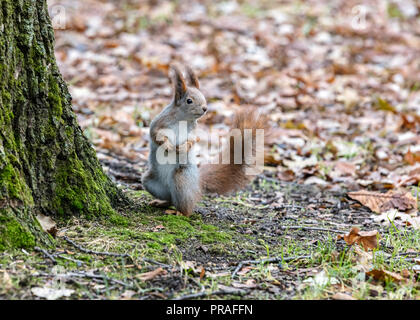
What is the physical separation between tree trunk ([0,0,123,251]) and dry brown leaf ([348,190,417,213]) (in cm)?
168

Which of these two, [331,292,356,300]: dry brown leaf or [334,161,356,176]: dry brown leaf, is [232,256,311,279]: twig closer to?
[331,292,356,300]: dry brown leaf

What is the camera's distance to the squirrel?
3082 millimetres

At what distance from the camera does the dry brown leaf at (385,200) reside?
3.37m

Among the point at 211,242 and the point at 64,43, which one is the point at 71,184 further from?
the point at 64,43

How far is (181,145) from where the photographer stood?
3.11m

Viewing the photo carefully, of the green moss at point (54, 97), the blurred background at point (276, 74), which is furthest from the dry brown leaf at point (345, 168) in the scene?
the green moss at point (54, 97)

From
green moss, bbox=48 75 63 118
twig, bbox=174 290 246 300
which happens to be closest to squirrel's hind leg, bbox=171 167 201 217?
green moss, bbox=48 75 63 118

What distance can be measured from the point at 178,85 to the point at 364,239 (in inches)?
52.7

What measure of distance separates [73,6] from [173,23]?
1537 millimetres

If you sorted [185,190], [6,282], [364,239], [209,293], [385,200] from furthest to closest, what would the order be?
[385,200], [185,190], [364,239], [209,293], [6,282]

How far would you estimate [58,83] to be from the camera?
98.3 inches

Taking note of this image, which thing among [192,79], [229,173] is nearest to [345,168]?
[229,173]

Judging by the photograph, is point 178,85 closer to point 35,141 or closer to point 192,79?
point 192,79

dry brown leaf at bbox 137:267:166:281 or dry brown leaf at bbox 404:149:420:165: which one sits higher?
dry brown leaf at bbox 404:149:420:165
